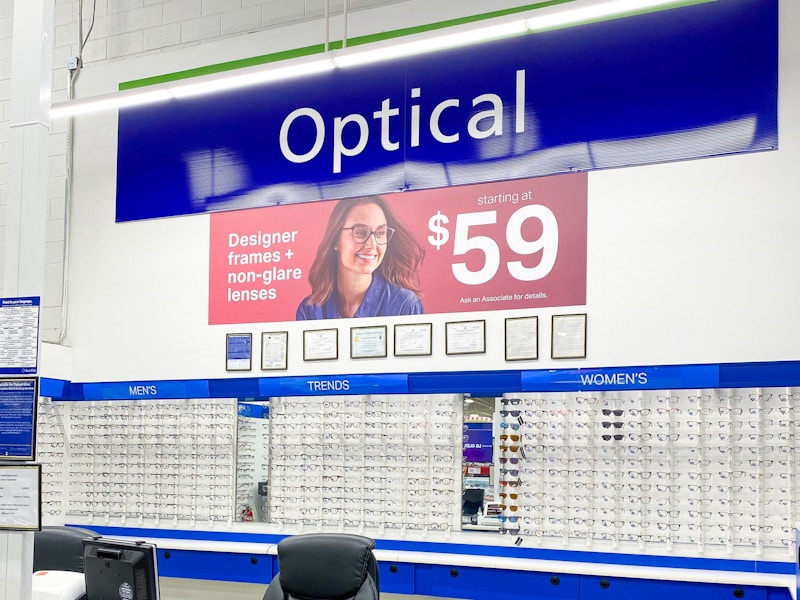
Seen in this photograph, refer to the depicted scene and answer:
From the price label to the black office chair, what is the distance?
7.43 ft

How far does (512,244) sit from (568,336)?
0.70m

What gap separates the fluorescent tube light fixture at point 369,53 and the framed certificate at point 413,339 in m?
1.83

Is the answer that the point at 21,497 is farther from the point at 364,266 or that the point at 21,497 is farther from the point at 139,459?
the point at 139,459

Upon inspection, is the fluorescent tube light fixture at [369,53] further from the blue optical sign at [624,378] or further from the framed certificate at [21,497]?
the framed certificate at [21,497]

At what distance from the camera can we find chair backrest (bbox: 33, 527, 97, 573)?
4.97m

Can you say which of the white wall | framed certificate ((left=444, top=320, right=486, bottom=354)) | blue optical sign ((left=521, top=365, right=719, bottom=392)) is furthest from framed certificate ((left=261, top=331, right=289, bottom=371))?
blue optical sign ((left=521, top=365, right=719, bottom=392))

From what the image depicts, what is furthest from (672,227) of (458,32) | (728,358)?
Answer: (458,32)

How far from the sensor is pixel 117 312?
7484mm

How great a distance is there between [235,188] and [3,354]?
3.71m

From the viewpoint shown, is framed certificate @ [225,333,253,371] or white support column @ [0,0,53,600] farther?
framed certificate @ [225,333,253,371]

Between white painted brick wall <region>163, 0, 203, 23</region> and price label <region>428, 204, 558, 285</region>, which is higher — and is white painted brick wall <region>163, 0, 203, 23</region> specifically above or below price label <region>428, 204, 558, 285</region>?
above

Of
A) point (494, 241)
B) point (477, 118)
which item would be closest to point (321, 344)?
point (494, 241)

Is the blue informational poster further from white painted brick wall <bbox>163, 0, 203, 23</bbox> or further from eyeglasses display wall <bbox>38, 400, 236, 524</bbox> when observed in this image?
white painted brick wall <bbox>163, 0, 203, 23</bbox>

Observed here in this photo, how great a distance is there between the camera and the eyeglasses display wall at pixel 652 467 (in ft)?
17.6
